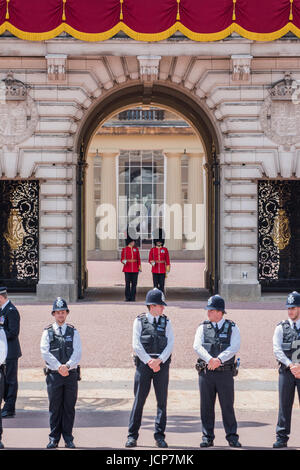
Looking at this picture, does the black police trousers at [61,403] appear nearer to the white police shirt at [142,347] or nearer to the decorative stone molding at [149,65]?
the white police shirt at [142,347]

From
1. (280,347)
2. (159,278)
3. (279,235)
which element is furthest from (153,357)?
(279,235)

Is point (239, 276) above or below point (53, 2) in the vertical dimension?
below

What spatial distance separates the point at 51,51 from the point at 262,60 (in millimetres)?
5543

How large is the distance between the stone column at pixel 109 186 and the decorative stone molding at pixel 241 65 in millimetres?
26687

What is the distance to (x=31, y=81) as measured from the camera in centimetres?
2245

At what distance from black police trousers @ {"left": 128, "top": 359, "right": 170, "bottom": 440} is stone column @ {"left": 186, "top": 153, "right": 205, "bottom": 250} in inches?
1563

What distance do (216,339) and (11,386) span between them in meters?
3.15

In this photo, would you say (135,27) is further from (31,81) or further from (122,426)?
(122,426)

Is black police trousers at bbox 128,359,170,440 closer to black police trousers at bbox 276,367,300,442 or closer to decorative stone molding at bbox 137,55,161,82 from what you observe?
black police trousers at bbox 276,367,300,442

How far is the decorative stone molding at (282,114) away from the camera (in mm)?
22469

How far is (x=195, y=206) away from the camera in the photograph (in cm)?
4922

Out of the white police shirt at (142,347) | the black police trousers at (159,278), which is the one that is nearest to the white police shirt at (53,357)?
the white police shirt at (142,347)

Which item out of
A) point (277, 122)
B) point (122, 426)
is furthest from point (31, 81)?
point (122, 426)

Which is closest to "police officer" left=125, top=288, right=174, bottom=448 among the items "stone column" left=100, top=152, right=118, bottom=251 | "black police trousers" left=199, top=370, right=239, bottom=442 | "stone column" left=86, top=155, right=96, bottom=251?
"black police trousers" left=199, top=370, right=239, bottom=442
